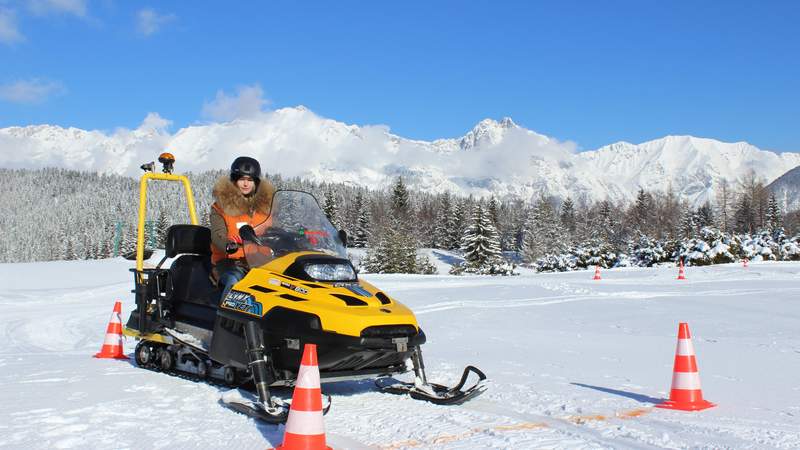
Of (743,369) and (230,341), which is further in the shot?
(743,369)

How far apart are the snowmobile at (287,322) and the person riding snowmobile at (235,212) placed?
29 cm

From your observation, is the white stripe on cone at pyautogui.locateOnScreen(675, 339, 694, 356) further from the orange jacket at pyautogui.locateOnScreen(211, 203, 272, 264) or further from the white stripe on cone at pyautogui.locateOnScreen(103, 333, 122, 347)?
the white stripe on cone at pyautogui.locateOnScreen(103, 333, 122, 347)

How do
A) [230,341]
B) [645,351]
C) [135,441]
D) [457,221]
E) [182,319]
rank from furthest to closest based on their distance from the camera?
[457,221] < [645,351] < [182,319] < [230,341] < [135,441]

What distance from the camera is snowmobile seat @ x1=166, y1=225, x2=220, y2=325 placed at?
6953 millimetres

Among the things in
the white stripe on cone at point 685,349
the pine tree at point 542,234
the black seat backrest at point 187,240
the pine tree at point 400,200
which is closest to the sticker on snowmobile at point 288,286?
the black seat backrest at point 187,240

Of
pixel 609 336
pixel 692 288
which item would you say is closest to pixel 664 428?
pixel 609 336

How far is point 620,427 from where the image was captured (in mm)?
4621

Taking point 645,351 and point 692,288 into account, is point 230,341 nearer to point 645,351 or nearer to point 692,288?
point 645,351

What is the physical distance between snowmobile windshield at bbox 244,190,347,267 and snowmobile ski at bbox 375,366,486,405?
134 centimetres

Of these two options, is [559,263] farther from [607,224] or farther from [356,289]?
[356,289]

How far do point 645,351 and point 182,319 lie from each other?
5982 mm

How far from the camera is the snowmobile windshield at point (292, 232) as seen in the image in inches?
240

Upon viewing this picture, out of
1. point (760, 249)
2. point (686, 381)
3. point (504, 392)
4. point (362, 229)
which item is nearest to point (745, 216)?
point (760, 249)

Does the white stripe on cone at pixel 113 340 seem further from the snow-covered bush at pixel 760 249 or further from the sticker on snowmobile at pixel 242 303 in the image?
the snow-covered bush at pixel 760 249
